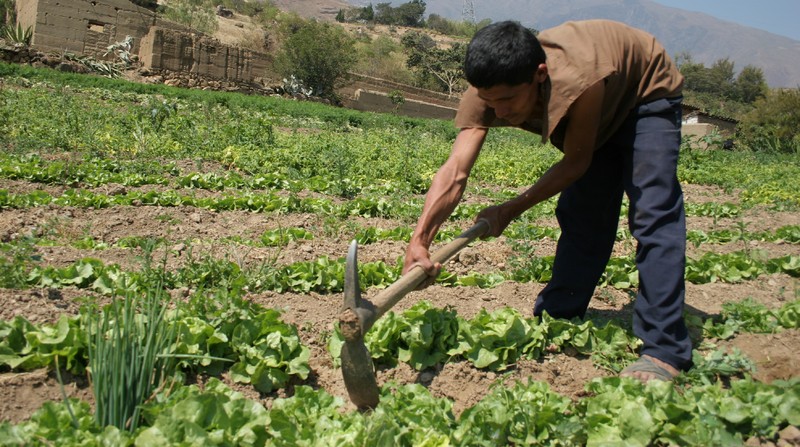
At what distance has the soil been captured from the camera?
2867 mm

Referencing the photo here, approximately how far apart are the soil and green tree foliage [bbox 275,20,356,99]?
23565mm

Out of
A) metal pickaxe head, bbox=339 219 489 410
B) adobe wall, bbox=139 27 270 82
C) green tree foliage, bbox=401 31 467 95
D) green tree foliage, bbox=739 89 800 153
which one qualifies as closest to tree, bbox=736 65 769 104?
green tree foliage, bbox=739 89 800 153

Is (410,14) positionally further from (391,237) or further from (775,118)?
(391,237)

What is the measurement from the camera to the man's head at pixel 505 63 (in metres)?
2.46

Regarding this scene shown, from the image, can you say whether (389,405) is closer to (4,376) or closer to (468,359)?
(468,359)

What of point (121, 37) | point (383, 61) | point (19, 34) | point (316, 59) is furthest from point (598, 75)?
point (383, 61)

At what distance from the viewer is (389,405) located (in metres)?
2.42

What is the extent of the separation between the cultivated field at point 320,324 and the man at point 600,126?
353 millimetres

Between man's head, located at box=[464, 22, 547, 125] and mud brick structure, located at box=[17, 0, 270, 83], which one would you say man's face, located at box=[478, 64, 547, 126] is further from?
mud brick structure, located at box=[17, 0, 270, 83]

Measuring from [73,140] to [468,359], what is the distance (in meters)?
7.58

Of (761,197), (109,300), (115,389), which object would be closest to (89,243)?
(109,300)

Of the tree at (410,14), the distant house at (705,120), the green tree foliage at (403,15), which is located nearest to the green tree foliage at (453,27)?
the tree at (410,14)

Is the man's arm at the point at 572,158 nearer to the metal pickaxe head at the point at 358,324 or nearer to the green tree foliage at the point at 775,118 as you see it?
the metal pickaxe head at the point at 358,324

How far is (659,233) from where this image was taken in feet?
9.41
